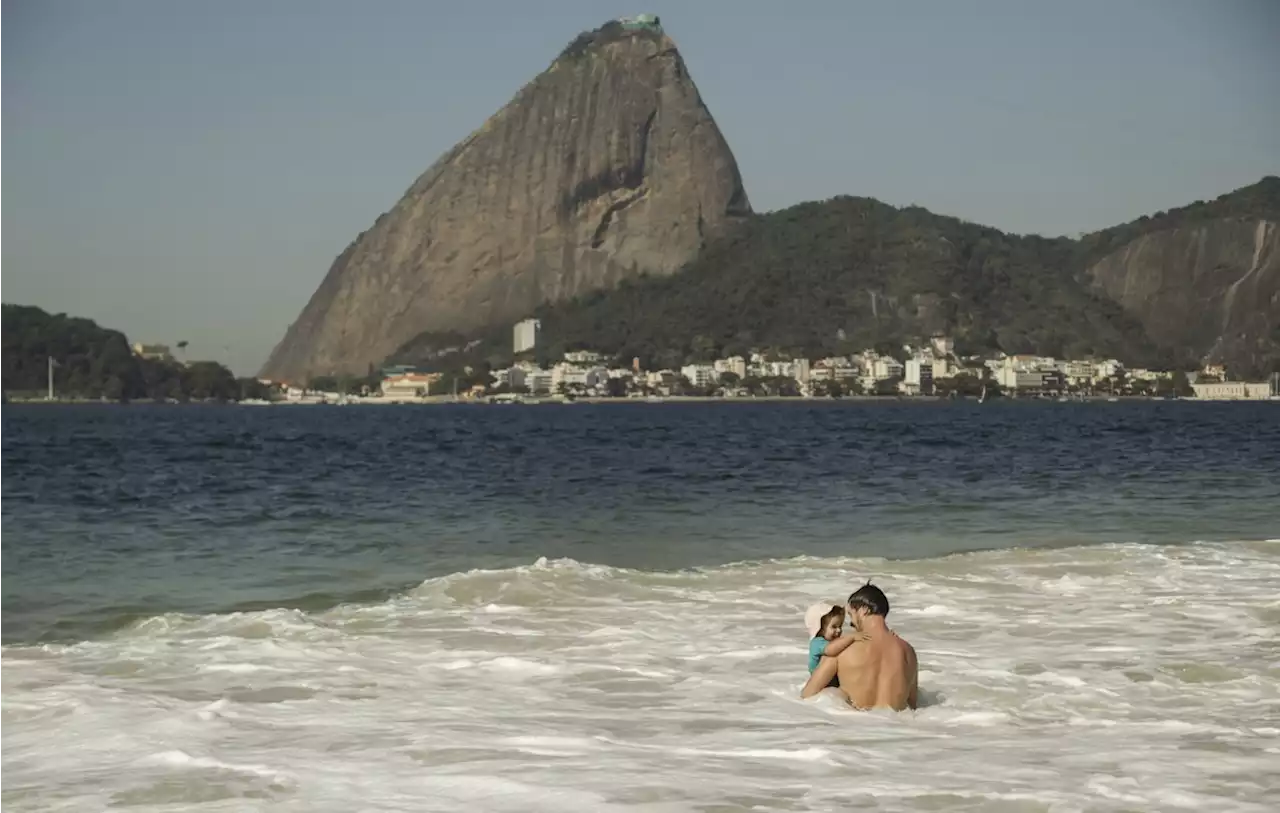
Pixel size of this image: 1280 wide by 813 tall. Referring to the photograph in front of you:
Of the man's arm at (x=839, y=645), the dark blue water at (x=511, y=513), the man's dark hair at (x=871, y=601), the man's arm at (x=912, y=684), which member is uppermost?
the man's dark hair at (x=871, y=601)

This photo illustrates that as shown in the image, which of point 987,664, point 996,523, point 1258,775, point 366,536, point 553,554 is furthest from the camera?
point 996,523

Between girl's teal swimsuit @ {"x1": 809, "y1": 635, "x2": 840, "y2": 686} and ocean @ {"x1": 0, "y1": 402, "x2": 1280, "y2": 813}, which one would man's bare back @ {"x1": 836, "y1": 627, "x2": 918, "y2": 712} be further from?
girl's teal swimsuit @ {"x1": 809, "y1": 635, "x2": 840, "y2": 686}

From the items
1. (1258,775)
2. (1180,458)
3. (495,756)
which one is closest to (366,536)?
(495,756)

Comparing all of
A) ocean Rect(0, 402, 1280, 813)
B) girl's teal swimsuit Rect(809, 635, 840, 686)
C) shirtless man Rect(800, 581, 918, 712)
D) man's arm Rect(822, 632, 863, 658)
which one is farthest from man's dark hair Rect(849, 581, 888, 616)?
ocean Rect(0, 402, 1280, 813)

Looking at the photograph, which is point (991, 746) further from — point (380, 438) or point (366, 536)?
point (380, 438)

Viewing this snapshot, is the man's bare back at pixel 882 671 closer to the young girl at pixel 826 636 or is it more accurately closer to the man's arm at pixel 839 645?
the man's arm at pixel 839 645

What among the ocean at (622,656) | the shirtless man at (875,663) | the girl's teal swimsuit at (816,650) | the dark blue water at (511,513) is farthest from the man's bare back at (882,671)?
the dark blue water at (511,513)
